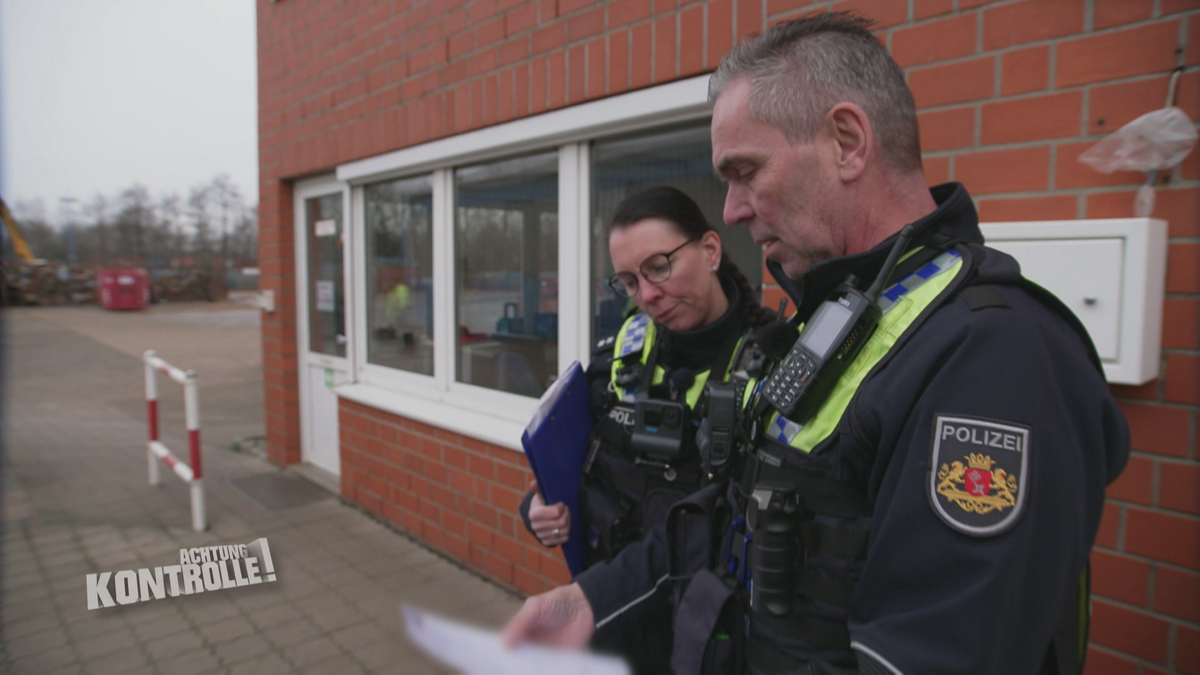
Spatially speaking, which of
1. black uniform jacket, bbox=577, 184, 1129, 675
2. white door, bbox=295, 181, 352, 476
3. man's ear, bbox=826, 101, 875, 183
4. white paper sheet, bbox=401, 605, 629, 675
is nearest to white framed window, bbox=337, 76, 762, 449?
white door, bbox=295, 181, 352, 476

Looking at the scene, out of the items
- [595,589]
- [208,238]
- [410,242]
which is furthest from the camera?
[410,242]

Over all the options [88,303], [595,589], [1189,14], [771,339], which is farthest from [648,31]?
[88,303]

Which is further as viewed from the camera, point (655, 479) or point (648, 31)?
point (648, 31)

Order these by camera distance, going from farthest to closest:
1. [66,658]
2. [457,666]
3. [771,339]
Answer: [771,339] → [66,658] → [457,666]

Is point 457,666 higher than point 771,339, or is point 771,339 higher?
point 771,339

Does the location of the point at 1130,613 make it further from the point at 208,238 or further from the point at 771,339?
the point at 208,238

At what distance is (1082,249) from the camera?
1602 millimetres

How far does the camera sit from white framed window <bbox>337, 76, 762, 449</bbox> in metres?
2.93

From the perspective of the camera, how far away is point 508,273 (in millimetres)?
3771

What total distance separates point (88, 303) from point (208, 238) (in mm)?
28788

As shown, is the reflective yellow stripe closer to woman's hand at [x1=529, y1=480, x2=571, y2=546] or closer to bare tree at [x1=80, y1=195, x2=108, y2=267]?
woman's hand at [x1=529, y1=480, x2=571, y2=546]

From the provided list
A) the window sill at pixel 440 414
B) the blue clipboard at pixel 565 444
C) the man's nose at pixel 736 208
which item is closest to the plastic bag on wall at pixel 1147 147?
the man's nose at pixel 736 208

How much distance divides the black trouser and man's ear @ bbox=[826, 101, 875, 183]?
960 mm

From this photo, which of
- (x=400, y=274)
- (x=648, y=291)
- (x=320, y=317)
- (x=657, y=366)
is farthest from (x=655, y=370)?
(x=320, y=317)
